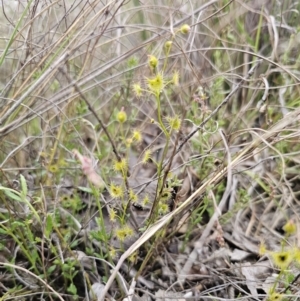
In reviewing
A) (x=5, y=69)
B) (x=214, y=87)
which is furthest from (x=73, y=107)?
(x=214, y=87)

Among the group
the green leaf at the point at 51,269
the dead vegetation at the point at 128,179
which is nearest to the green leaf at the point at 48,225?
the dead vegetation at the point at 128,179

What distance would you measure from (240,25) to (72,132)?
62 centimetres

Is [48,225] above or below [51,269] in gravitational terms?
above

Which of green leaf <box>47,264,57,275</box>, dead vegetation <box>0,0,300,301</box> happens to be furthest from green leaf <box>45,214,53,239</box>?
green leaf <box>47,264,57,275</box>

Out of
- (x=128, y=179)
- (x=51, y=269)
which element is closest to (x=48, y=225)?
(x=51, y=269)

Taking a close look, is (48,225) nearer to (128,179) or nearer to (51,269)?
(51,269)

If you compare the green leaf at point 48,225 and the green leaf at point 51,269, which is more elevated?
the green leaf at point 48,225

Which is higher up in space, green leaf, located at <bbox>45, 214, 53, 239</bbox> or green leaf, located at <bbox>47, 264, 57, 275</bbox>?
green leaf, located at <bbox>45, 214, 53, 239</bbox>

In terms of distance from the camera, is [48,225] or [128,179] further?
[128,179]

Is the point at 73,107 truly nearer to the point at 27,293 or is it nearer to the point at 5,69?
the point at 5,69

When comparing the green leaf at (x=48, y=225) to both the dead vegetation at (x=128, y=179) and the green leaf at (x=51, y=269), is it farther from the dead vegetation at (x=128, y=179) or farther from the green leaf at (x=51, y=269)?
the green leaf at (x=51, y=269)

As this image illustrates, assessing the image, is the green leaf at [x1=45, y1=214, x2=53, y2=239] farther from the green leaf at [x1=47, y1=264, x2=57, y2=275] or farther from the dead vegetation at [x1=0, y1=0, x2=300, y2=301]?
the green leaf at [x1=47, y1=264, x2=57, y2=275]

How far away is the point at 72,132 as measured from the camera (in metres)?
1.18

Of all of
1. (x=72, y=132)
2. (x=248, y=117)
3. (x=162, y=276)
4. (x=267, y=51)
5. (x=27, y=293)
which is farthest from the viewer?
(x=267, y=51)
